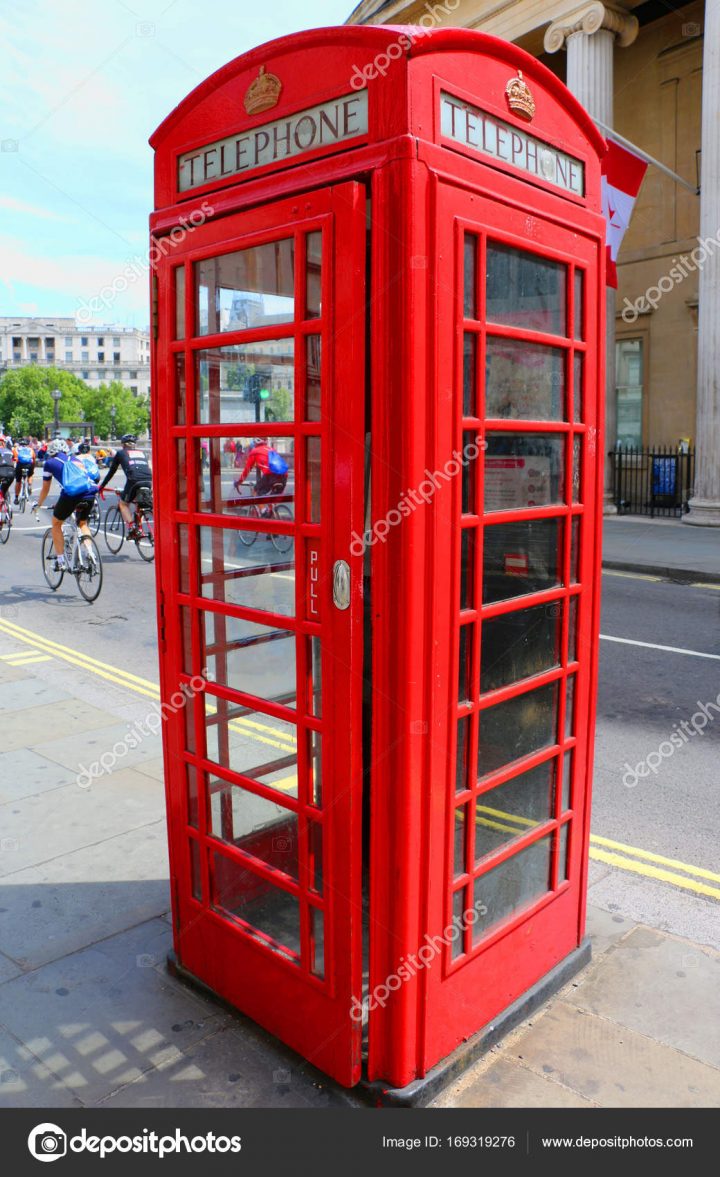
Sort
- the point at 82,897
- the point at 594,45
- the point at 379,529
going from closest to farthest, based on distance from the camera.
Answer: the point at 379,529, the point at 82,897, the point at 594,45

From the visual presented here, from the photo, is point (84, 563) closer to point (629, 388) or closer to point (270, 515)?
point (270, 515)

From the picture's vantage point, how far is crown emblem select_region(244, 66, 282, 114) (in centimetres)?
261

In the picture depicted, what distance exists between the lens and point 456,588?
259 centimetres

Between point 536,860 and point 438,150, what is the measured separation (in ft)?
7.32

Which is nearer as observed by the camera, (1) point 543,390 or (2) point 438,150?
(2) point 438,150

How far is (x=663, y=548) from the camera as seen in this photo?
1531 cm

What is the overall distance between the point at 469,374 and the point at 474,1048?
2040 millimetres

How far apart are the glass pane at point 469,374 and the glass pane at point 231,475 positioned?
2.11 ft

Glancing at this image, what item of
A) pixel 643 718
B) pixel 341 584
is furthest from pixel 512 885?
pixel 643 718

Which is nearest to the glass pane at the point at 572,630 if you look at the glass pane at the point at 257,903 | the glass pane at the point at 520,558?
the glass pane at the point at 520,558

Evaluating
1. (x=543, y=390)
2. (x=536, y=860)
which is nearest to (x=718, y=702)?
(x=536, y=860)

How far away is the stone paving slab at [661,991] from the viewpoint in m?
3.04

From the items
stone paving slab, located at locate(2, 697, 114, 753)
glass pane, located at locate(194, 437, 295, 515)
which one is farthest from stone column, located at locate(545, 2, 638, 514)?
glass pane, located at locate(194, 437, 295, 515)
